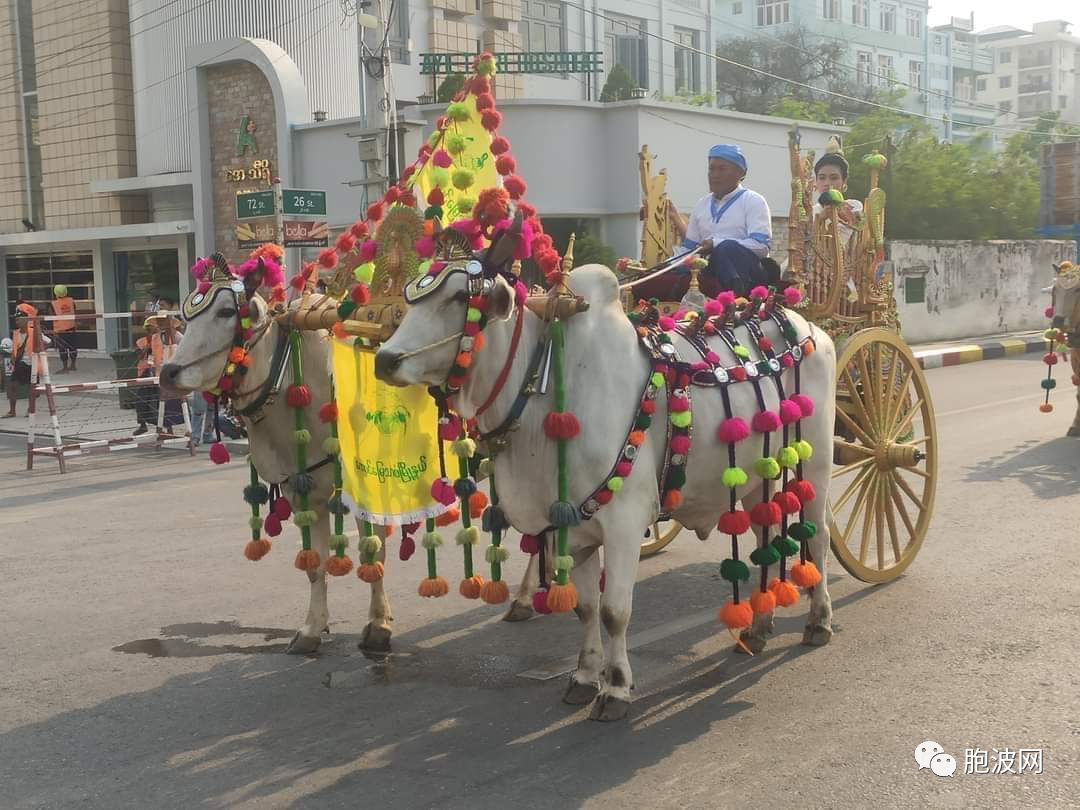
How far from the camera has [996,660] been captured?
5.22 metres

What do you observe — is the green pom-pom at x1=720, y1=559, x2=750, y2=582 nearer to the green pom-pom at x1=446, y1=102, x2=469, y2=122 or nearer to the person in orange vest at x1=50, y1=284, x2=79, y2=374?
the green pom-pom at x1=446, y1=102, x2=469, y2=122

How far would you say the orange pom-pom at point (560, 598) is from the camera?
14.8 feet

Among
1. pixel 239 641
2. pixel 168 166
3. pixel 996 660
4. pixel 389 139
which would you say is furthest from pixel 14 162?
pixel 996 660

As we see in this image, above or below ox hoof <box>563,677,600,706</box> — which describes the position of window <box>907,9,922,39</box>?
above

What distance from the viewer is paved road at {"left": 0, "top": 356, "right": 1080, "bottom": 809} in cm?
411

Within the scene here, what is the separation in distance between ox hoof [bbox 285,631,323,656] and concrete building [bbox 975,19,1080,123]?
94.4m

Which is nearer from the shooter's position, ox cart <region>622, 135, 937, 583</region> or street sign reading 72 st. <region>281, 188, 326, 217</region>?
ox cart <region>622, 135, 937, 583</region>

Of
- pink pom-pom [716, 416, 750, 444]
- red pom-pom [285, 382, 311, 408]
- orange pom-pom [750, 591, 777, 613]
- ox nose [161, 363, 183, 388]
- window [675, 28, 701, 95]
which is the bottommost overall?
orange pom-pom [750, 591, 777, 613]

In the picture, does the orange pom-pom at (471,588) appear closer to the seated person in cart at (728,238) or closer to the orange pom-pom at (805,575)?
the orange pom-pom at (805,575)

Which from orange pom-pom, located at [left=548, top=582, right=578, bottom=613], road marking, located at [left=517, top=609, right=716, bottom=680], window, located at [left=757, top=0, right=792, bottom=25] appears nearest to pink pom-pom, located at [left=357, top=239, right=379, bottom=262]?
orange pom-pom, located at [left=548, top=582, right=578, bottom=613]

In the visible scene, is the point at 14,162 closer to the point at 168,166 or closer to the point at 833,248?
the point at 168,166

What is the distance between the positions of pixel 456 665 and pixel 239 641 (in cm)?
118

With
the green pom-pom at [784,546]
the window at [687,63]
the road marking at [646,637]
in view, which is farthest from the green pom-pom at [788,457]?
the window at [687,63]

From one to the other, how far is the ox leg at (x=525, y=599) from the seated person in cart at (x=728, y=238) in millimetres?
1543
